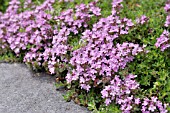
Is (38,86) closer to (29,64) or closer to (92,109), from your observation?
(29,64)

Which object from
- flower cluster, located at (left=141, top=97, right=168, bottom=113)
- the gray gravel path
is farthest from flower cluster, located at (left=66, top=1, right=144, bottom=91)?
flower cluster, located at (left=141, top=97, right=168, bottom=113)

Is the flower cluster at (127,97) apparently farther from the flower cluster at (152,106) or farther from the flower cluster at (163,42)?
the flower cluster at (163,42)

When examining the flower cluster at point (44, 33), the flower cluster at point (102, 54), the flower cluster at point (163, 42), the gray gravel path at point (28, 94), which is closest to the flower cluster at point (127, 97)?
the flower cluster at point (102, 54)

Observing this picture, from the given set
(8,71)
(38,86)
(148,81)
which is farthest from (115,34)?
(8,71)

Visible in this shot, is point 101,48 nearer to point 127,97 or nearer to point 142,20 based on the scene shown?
point 142,20

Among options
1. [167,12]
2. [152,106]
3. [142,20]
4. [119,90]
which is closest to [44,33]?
[142,20]

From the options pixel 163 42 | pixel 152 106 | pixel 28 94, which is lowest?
pixel 28 94

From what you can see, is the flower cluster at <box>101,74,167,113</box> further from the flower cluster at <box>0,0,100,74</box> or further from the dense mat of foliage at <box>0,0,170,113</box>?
the flower cluster at <box>0,0,100,74</box>
